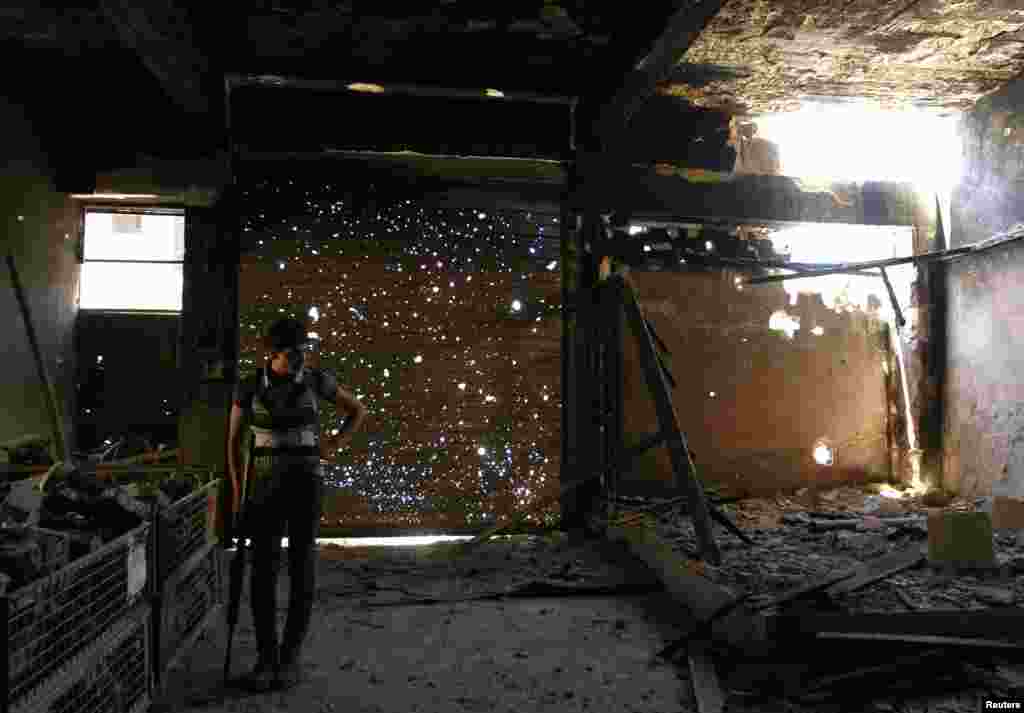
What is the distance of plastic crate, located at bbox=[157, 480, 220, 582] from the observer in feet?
11.8

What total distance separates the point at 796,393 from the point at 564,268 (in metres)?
3.18

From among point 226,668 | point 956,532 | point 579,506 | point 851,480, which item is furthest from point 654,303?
point 226,668

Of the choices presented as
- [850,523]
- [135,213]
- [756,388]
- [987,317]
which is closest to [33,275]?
[135,213]

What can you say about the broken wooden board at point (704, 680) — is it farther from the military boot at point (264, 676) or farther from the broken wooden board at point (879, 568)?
the military boot at point (264, 676)

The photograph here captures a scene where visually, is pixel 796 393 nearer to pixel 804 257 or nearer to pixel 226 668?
pixel 804 257

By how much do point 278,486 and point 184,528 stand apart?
2.89 feet

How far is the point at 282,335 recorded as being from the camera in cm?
373

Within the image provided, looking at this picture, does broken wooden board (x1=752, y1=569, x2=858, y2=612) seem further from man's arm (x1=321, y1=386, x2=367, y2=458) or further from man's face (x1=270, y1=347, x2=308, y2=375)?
man's face (x1=270, y1=347, x2=308, y2=375)

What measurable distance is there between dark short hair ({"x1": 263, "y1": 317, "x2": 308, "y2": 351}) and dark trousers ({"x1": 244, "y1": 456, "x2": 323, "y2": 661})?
63cm

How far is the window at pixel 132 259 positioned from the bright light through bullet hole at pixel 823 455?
24.0 feet

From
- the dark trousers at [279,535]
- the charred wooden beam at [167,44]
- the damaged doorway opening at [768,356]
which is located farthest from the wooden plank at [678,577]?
the charred wooden beam at [167,44]

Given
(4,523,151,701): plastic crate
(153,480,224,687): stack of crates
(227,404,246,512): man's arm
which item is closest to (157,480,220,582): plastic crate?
(153,480,224,687): stack of crates

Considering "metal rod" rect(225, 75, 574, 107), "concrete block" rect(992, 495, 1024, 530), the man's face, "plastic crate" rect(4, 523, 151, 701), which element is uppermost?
"metal rod" rect(225, 75, 574, 107)

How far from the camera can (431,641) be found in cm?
423
